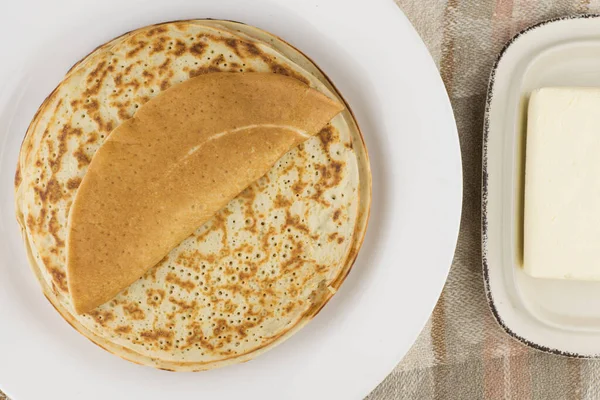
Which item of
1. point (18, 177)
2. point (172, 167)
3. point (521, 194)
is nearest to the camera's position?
point (172, 167)

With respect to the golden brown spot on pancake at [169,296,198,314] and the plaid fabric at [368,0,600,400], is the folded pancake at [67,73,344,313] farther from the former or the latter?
the plaid fabric at [368,0,600,400]

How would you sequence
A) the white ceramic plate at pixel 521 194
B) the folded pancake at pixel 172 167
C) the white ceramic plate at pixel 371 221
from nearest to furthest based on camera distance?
the folded pancake at pixel 172 167 → the white ceramic plate at pixel 371 221 → the white ceramic plate at pixel 521 194

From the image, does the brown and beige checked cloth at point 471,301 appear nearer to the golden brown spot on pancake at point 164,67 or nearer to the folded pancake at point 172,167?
the folded pancake at point 172,167

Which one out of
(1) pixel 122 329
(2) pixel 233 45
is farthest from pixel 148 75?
(1) pixel 122 329

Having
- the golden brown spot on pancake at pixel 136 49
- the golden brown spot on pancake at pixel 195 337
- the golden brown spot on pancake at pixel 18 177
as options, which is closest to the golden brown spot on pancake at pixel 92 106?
the golden brown spot on pancake at pixel 136 49

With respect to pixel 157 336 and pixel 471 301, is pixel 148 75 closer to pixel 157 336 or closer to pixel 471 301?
pixel 157 336

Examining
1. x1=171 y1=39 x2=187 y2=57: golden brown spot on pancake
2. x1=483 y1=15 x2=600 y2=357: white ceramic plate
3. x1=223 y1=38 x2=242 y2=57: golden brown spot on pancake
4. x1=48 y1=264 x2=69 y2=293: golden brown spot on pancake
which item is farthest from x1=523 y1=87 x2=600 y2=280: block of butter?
x1=48 y1=264 x2=69 y2=293: golden brown spot on pancake
